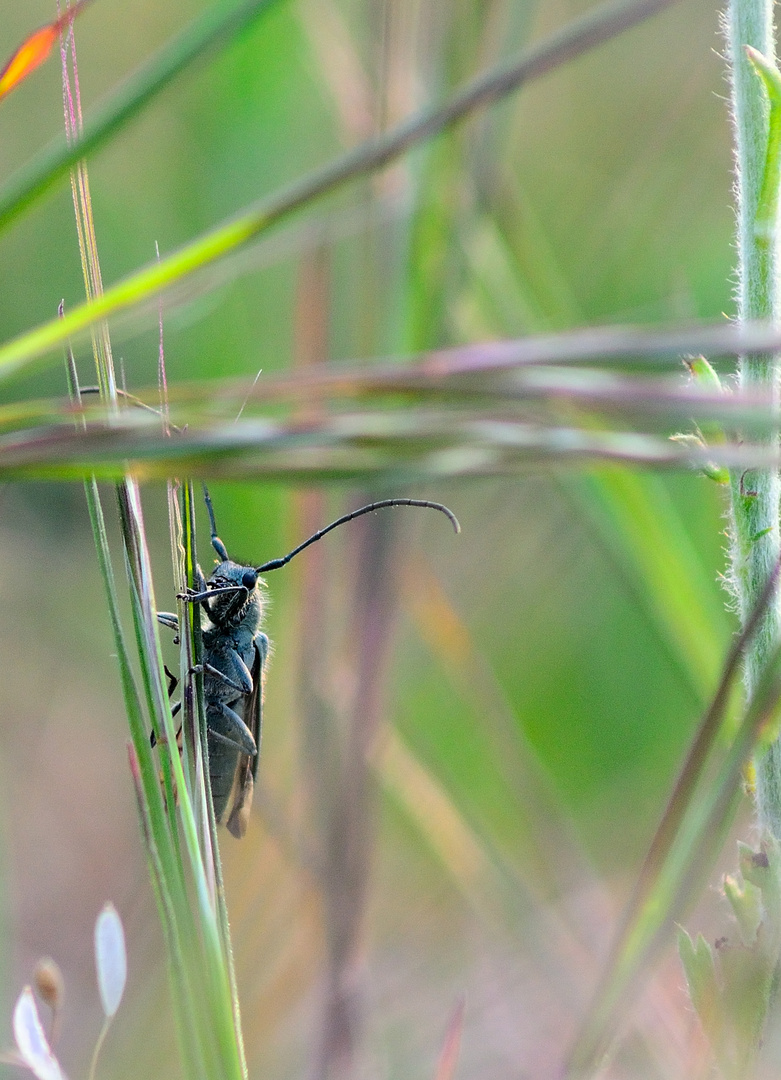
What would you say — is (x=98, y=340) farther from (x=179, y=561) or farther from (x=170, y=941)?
(x=170, y=941)

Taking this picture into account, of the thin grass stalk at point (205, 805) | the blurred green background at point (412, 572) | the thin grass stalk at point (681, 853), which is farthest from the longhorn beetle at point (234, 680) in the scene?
the thin grass stalk at point (681, 853)

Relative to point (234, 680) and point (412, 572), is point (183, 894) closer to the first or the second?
point (234, 680)

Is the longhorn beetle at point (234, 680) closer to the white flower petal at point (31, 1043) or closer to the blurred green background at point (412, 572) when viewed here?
the blurred green background at point (412, 572)

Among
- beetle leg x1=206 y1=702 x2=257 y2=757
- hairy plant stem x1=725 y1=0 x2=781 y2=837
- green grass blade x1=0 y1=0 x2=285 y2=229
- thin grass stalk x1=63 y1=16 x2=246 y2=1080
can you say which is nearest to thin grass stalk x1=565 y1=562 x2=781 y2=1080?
hairy plant stem x1=725 y1=0 x2=781 y2=837

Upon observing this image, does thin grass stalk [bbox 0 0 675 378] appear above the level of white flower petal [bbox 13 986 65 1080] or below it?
above

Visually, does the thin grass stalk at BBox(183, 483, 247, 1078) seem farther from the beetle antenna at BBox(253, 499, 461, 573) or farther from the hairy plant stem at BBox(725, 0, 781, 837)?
the hairy plant stem at BBox(725, 0, 781, 837)

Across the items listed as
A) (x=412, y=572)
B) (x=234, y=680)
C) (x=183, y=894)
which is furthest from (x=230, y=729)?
(x=183, y=894)

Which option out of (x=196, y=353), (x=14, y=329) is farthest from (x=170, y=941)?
(x=14, y=329)
